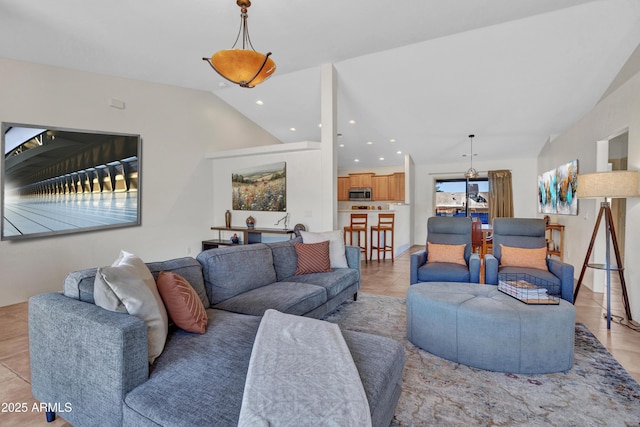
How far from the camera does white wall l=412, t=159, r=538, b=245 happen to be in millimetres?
8398

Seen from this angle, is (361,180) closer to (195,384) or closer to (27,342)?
(27,342)

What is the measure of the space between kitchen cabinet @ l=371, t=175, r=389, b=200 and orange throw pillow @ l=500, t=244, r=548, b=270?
18.8 ft

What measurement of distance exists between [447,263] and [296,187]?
2728 millimetres

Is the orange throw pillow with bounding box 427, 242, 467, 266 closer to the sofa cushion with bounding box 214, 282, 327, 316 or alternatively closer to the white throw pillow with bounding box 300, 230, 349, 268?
the white throw pillow with bounding box 300, 230, 349, 268

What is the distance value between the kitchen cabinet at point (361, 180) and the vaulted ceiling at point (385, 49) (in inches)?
131

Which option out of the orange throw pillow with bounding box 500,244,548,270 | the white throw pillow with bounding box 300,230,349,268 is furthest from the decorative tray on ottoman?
the white throw pillow with bounding box 300,230,349,268

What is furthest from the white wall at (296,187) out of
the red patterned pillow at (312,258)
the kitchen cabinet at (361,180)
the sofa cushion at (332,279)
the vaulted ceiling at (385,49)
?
the kitchen cabinet at (361,180)

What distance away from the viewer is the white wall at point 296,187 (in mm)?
5363

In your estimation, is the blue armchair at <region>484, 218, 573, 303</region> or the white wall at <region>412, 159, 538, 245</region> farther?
the white wall at <region>412, 159, 538, 245</region>

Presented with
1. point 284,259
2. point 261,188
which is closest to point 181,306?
point 284,259

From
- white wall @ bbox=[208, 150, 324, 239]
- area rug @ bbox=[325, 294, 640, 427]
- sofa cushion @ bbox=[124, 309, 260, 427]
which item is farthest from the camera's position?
white wall @ bbox=[208, 150, 324, 239]

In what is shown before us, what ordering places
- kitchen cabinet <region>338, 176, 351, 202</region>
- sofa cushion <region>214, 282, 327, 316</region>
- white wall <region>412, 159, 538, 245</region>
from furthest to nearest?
kitchen cabinet <region>338, 176, 351, 202</region>, white wall <region>412, 159, 538, 245</region>, sofa cushion <region>214, 282, 327, 316</region>

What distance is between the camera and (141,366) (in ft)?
4.78

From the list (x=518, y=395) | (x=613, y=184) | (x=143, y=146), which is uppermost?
(x=143, y=146)
